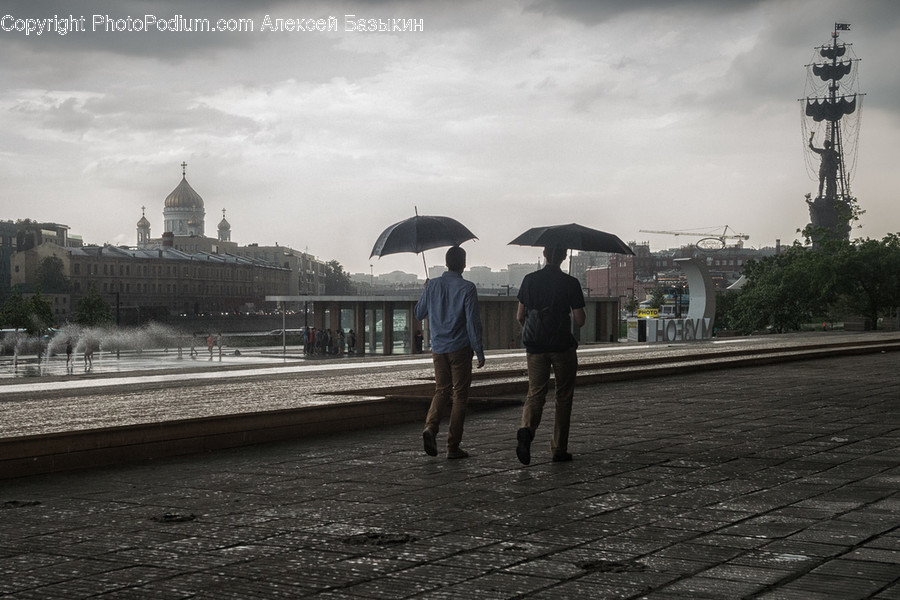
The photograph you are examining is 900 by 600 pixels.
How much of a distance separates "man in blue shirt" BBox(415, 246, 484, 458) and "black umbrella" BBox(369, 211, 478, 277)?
7.06 feet

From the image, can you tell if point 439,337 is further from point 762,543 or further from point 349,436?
point 762,543

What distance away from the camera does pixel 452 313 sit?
8.65m

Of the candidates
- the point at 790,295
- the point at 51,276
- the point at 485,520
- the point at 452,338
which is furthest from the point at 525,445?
the point at 51,276

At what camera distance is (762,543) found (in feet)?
17.5

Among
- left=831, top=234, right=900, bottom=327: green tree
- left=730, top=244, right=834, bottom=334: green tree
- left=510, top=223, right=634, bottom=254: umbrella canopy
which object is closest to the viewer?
left=510, top=223, right=634, bottom=254: umbrella canopy

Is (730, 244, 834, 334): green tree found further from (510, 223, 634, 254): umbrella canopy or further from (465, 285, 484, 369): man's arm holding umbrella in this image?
(465, 285, 484, 369): man's arm holding umbrella

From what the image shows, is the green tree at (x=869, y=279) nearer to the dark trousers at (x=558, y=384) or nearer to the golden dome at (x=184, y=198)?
the dark trousers at (x=558, y=384)

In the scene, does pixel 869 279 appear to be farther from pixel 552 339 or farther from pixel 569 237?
pixel 552 339

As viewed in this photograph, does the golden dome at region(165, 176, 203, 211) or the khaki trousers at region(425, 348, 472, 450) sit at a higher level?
the golden dome at region(165, 176, 203, 211)

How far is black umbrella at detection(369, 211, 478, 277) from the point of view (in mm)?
10992

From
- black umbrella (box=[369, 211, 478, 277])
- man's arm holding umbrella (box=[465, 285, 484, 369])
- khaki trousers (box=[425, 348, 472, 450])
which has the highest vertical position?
black umbrella (box=[369, 211, 478, 277])

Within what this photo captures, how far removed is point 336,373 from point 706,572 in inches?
527

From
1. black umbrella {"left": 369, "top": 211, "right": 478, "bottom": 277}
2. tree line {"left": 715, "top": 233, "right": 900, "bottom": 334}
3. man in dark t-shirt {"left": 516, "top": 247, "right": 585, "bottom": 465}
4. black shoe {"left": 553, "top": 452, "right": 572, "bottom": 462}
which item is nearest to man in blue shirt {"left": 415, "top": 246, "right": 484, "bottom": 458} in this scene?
man in dark t-shirt {"left": 516, "top": 247, "right": 585, "bottom": 465}

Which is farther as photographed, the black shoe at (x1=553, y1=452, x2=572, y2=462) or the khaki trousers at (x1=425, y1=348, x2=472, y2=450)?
the khaki trousers at (x1=425, y1=348, x2=472, y2=450)
